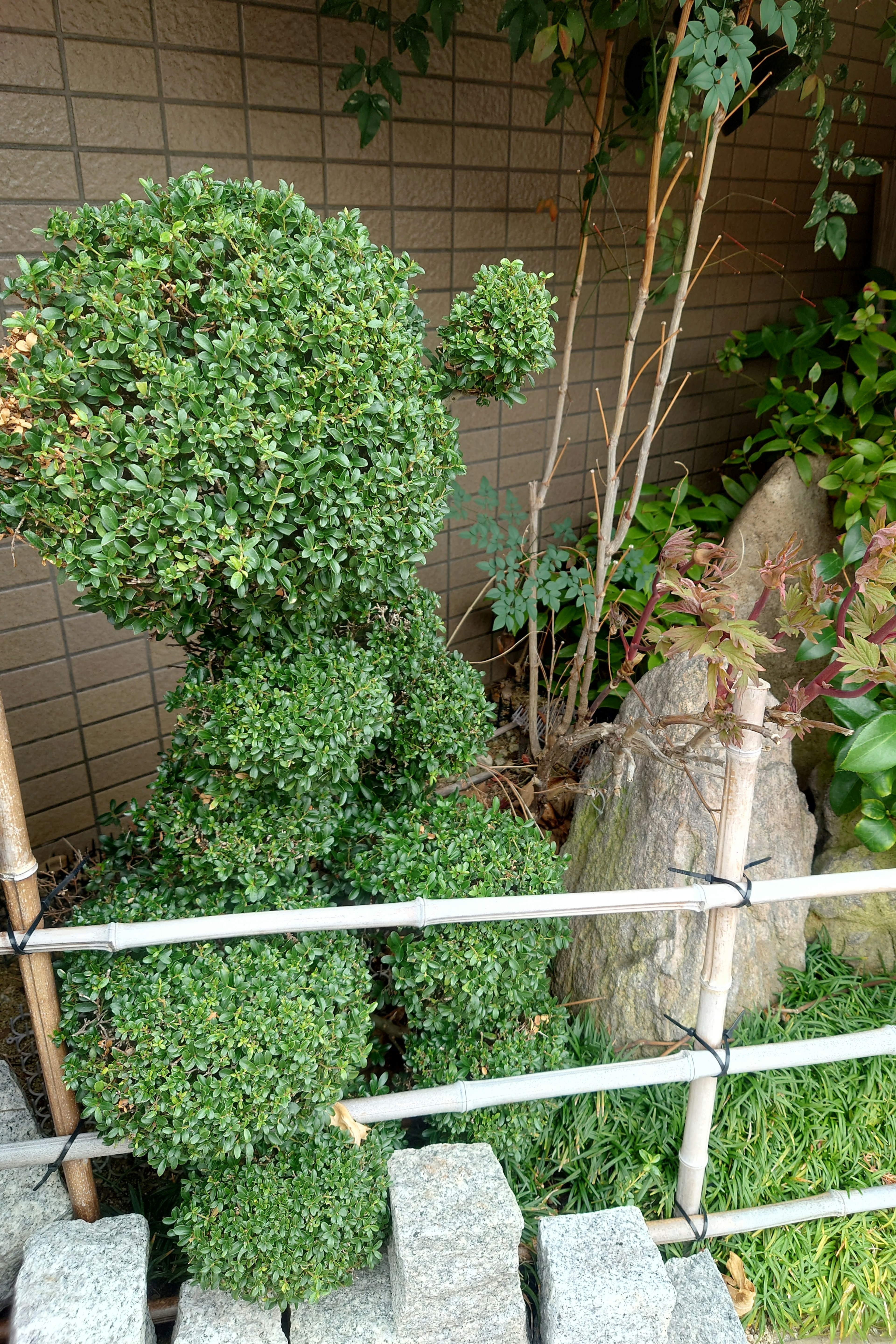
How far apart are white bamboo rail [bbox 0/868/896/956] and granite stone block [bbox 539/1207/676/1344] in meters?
0.65

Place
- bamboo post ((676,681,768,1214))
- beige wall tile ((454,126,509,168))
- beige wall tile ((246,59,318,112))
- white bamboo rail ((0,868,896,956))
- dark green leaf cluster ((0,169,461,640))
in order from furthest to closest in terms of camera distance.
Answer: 1. beige wall tile ((454,126,509,168))
2. beige wall tile ((246,59,318,112))
3. bamboo post ((676,681,768,1214))
4. white bamboo rail ((0,868,896,956))
5. dark green leaf cluster ((0,169,461,640))

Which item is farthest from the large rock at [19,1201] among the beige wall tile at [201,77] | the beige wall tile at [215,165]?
the beige wall tile at [201,77]

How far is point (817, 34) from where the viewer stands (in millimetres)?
2523

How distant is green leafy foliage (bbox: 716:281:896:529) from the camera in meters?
3.15

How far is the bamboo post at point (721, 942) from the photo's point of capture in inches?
73.9

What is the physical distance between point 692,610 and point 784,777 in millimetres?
985

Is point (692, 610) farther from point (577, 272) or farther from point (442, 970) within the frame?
point (577, 272)

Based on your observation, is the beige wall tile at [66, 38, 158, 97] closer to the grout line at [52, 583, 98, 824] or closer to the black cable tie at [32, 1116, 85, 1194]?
Result: the grout line at [52, 583, 98, 824]

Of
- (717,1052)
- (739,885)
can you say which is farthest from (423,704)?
(717,1052)

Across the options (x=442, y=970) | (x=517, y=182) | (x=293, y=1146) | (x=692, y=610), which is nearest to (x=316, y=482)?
(x=692, y=610)

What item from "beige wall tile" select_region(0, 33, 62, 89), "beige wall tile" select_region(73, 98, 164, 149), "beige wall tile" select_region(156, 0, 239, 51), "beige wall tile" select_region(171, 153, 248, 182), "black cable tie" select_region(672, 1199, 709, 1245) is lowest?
"black cable tie" select_region(672, 1199, 709, 1245)

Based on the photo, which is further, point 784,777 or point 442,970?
point 784,777

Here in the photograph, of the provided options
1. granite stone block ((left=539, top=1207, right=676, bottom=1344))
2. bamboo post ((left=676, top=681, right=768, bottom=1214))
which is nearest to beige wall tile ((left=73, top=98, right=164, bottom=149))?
bamboo post ((left=676, top=681, right=768, bottom=1214))

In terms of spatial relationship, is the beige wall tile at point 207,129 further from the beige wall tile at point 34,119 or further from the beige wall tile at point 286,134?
the beige wall tile at point 34,119
